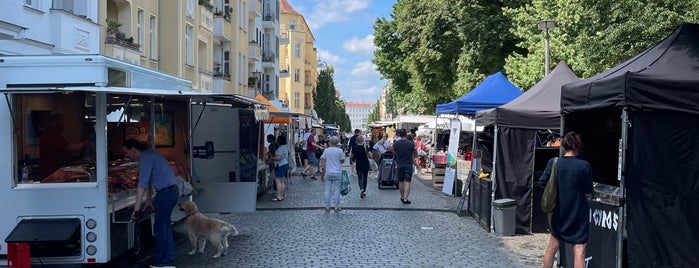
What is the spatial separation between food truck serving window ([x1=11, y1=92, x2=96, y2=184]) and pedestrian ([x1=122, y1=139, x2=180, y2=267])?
1.75ft

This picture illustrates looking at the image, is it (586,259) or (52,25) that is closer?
(586,259)

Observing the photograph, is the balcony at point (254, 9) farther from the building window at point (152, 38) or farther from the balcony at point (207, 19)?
the building window at point (152, 38)

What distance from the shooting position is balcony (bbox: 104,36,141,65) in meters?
18.4

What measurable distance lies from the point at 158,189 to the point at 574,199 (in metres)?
4.69

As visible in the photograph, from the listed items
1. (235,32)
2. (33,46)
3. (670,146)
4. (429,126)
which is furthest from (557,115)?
(235,32)

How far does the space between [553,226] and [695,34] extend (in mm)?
2778

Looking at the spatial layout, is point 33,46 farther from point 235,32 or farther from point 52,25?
point 235,32

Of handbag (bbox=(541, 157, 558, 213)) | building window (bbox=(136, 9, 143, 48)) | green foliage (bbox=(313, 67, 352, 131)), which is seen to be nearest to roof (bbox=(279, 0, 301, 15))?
green foliage (bbox=(313, 67, 352, 131))

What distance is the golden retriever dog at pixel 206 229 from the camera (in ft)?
28.0

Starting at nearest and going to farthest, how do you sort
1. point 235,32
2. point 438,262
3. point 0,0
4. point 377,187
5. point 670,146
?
point 670,146 < point 438,262 < point 0,0 < point 377,187 < point 235,32

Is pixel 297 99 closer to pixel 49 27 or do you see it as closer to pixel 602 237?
pixel 49 27

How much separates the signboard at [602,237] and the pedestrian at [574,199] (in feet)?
0.91

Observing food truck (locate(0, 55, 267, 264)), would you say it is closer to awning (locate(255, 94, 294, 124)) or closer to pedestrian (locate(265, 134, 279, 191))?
pedestrian (locate(265, 134, 279, 191))

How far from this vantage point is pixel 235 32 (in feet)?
115
